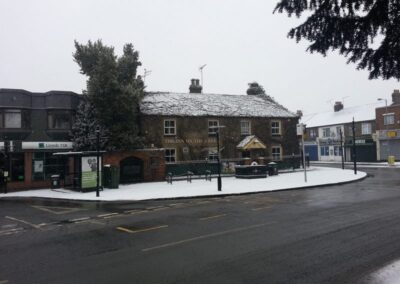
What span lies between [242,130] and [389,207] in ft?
72.7

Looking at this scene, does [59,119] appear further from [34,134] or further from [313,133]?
[313,133]

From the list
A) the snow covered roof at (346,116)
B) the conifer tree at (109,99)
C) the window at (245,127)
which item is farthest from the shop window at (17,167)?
the snow covered roof at (346,116)

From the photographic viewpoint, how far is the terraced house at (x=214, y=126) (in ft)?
106

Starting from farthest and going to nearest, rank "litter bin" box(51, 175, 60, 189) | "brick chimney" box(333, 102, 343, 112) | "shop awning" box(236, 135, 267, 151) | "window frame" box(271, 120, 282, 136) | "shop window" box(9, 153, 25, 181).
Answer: "brick chimney" box(333, 102, 343, 112)
"window frame" box(271, 120, 282, 136)
"shop awning" box(236, 135, 267, 151)
"shop window" box(9, 153, 25, 181)
"litter bin" box(51, 175, 60, 189)

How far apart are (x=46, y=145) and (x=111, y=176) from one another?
6.51 m

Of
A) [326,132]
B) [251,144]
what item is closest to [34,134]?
[251,144]

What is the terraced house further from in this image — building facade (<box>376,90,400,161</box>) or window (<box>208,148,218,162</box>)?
building facade (<box>376,90,400,161</box>)

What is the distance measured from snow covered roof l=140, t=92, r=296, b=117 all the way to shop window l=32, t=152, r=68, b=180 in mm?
8199

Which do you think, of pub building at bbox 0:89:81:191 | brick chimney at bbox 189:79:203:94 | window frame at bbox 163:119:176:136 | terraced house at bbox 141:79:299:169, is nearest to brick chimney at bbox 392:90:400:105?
terraced house at bbox 141:79:299:169

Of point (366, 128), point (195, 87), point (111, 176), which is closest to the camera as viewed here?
point (111, 176)

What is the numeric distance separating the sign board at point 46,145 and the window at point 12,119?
1.66 metres

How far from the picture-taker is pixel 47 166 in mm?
27859

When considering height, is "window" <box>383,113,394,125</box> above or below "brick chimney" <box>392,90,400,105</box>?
below

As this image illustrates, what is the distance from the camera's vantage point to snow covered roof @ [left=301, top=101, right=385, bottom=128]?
179 feet
